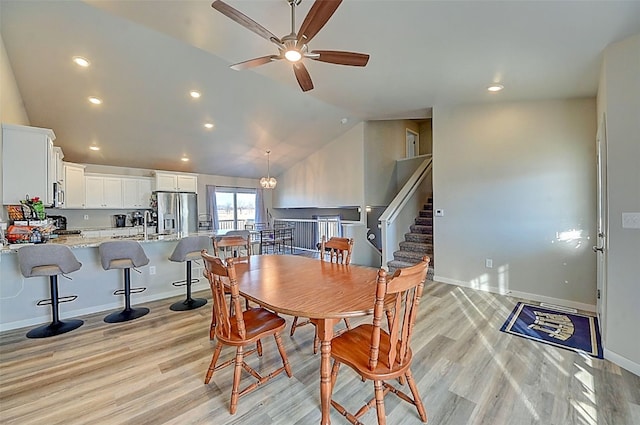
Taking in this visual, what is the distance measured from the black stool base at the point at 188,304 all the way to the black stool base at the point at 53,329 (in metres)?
0.95

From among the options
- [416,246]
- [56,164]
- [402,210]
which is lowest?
[416,246]

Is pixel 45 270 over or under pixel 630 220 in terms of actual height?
under

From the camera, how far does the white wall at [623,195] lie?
7.06ft

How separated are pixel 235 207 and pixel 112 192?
3.26 meters

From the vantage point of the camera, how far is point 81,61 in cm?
332

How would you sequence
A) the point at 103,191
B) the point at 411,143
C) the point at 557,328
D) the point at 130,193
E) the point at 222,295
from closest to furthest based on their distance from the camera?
the point at 222,295 → the point at 557,328 → the point at 103,191 → the point at 130,193 → the point at 411,143

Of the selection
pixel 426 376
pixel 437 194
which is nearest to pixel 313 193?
pixel 437 194

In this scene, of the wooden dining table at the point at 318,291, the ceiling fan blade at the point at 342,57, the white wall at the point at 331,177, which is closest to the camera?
the wooden dining table at the point at 318,291

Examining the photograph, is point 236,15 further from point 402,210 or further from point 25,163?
point 402,210

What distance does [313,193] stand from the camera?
7.59 m

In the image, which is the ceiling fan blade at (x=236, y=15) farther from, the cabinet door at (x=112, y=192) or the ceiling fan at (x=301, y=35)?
the cabinet door at (x=112, y=192)

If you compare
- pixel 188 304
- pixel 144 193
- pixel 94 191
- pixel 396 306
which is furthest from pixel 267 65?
pixel 94 191

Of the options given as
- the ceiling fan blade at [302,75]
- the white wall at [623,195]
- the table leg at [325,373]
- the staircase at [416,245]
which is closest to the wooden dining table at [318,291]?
the table leg at [325,373]

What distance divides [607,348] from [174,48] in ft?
17.5
